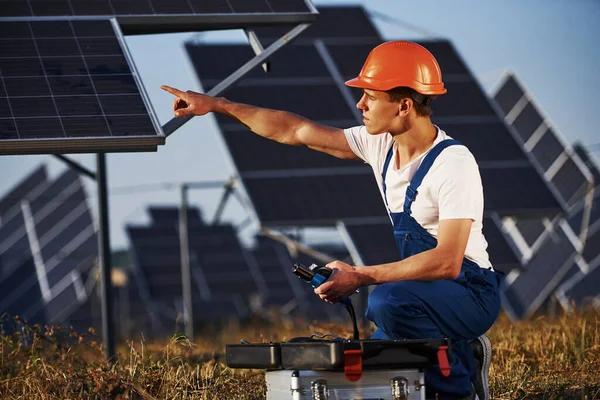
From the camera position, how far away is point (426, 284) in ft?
16.5

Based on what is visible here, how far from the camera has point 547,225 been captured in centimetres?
2075

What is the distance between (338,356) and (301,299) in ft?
92.7

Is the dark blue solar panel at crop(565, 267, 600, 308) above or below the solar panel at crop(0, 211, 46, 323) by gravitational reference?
below

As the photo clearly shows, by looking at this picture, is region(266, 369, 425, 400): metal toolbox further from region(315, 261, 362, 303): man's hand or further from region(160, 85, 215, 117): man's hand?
region(160, 85, 215, 117): man's hand

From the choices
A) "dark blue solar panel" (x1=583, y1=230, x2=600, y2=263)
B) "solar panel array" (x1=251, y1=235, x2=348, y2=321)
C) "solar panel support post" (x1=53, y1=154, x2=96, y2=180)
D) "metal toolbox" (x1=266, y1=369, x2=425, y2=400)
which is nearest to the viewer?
"metal toolbox" (x1=266, y1=369, x2=425, y2=400)

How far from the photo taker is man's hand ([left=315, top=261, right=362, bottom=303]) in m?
4.71

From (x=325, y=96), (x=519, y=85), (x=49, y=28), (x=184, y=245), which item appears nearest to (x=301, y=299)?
(x=519, y=85)

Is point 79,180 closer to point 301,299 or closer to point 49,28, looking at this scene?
point 301,299

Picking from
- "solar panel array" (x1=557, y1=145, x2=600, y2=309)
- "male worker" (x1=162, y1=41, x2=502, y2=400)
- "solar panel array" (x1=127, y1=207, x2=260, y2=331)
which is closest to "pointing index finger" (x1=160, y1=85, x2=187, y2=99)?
"male worker" (x1=162, y1=41, x2=502, y2=400)

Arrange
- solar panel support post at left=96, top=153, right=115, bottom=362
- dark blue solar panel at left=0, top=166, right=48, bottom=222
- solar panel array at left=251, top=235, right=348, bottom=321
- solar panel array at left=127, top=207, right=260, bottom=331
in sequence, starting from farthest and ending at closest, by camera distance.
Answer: dark blue solar panel at left=0, top=166, right=48, bottom=222
solar panel array at left=127, top=207, right=260, bottom=331
solar panel array at left=251, top=235, right=348, bottom=321
solar panel support post at left=96, top=153, right=115, bottom=362

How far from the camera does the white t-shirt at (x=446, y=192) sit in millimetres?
4938

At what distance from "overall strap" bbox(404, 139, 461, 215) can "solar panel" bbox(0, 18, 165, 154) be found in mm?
1986

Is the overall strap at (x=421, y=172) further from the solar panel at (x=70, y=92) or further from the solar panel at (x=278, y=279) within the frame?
the solar panel at (x=278, y=279)

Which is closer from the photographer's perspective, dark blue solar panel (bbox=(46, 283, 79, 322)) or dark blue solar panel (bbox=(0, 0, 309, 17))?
dark blue solar panel (bbox=(0, 0, 309, 17))
